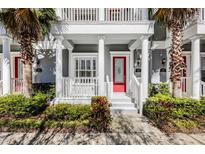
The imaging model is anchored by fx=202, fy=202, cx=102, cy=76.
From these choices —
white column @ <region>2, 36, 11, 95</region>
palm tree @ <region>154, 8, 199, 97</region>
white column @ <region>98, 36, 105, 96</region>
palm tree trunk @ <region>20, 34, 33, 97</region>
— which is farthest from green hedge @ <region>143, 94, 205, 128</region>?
white column @ <region>2, 36, 11, 95</region>

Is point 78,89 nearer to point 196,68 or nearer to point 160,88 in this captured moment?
point 160,88

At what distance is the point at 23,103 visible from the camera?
7.44 meters

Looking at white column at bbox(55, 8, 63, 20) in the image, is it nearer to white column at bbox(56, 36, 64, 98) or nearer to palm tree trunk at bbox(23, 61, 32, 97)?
white column at bbox(56, 36, 64, 98)

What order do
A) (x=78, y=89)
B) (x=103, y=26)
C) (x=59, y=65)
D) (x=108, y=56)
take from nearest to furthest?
(x=103, y=26) < (x=59, y=65) < (x=78, y=89) < (x=108, y=56)

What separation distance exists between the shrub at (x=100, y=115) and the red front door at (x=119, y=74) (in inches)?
216

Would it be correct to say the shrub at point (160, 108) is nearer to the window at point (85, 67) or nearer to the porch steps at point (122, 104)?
the porch steps at point (122, 104)

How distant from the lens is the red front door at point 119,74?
1220 centimetres

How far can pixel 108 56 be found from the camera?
1220 centimetres

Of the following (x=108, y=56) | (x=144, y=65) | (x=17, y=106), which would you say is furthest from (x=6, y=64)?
(x=144, y=65)

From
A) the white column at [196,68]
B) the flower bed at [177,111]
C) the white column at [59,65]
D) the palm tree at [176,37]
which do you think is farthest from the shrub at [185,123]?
the white column at [59,65]

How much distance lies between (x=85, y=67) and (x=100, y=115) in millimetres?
5937

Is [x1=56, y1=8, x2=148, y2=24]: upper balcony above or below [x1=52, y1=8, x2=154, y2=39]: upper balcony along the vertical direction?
above

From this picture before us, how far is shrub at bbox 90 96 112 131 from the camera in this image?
6.49 metres

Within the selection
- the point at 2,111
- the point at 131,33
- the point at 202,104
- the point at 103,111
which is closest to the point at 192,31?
the point at 131,33
